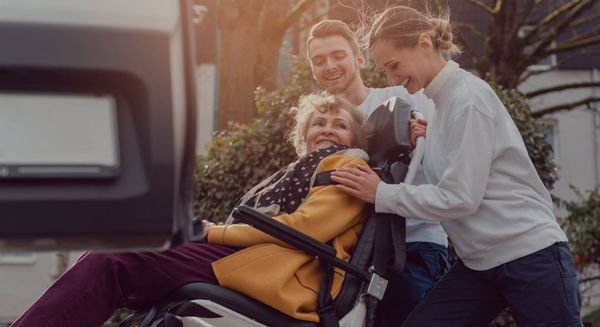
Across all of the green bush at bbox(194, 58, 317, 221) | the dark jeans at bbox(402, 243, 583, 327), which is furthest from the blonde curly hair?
the green bush at bbox(194, 58, 317, 221)

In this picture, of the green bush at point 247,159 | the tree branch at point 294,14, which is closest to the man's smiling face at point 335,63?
the green bush at point 247,159

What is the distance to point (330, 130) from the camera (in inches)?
150

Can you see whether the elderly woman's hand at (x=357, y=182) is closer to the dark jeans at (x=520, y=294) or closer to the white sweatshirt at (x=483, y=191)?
the white sweatshirt at (x=483, y=191)

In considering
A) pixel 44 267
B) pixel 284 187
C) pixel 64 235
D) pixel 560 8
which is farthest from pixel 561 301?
pixel 44 267

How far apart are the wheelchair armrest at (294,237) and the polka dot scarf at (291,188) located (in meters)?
0.43

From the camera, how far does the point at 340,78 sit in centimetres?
433

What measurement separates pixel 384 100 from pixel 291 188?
0.90 m

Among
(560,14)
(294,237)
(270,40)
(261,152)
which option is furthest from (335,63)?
(560,14)

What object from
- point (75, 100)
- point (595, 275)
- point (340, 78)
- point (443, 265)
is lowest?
point (595, 275)

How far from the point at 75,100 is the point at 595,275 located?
12.8 m

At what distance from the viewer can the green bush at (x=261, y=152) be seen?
6.30 meters

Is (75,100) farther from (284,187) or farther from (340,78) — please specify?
(340,78)

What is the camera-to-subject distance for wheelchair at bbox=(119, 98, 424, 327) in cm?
293

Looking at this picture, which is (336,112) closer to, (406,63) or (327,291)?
(406,63)
